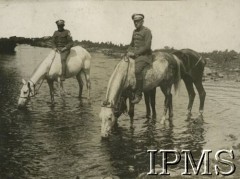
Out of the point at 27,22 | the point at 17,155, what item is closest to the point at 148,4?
the point at 27,22

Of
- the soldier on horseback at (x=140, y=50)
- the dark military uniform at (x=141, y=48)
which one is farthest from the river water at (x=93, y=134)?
the dark military uniform at (x=141, y=48)

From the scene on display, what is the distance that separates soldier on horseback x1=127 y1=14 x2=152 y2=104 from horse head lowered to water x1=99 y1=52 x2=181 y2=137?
8 centimetres

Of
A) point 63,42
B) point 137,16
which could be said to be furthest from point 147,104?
point 63,42

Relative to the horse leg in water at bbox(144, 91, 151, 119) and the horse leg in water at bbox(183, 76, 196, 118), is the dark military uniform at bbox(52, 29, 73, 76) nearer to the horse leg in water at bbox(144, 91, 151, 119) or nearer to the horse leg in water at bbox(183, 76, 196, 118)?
the horse leg in water at bbox(144, 91, 151, 119)

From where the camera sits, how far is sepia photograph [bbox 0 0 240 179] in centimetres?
441

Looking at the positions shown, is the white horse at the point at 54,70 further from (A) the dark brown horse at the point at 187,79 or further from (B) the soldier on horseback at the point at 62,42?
(A) the dark brown horse at the point at 187,79

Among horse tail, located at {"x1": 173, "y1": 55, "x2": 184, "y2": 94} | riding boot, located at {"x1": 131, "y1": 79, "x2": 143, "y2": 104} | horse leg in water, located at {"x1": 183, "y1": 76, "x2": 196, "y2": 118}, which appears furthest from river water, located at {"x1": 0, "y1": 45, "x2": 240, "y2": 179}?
horse tail, located at {"x1": 173, "y1": 55, "x2": 184, "y2": 94}

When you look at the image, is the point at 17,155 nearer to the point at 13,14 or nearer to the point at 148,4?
the point at 13,14

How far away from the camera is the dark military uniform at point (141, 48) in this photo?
18.4 feet

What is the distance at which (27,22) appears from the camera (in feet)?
20.8

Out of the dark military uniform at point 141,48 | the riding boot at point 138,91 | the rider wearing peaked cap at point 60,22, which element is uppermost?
the rider wearing peaked cap at point 60,22

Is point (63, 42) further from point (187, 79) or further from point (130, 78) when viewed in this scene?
point (187, 79)

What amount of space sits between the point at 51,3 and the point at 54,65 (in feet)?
3.79

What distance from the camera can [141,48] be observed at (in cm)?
566
